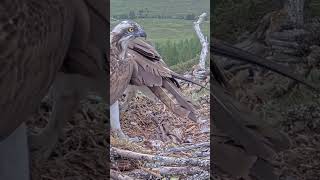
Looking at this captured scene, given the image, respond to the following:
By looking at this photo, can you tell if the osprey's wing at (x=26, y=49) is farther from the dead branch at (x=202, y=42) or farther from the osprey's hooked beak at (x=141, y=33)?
the dead branch at (x=202, y=42)

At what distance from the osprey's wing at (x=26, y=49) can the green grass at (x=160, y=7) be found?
1.45ft

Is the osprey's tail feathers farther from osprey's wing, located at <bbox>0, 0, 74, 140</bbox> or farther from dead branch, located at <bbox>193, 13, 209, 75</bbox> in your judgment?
osprey's wing, located at <bbox>0, 0, 74, 140</bbox>

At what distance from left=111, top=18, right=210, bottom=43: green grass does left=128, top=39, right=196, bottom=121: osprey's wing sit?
2.2 inches

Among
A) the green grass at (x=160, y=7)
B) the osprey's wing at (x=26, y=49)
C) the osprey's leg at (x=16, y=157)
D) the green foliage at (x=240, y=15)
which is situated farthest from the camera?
the green grass at (x=160, y=7)

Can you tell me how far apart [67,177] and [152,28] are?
2.57ft

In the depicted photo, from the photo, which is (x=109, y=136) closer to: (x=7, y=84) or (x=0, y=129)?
(x=0, y=129)

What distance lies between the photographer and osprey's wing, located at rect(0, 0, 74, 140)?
1.40 metres

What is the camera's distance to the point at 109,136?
258 cm

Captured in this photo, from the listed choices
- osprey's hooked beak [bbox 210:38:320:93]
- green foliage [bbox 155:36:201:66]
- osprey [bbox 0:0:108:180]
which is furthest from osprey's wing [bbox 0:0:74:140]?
osprey's hooked beak [bbox 210:38:320:93]

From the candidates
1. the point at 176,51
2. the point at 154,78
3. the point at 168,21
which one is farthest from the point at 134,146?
the point at 168,21

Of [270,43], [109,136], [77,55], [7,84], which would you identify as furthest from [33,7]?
[270,43]

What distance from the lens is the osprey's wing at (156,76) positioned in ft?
8.59

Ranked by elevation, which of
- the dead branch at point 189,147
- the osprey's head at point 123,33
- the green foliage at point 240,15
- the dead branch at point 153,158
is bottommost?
the dead branch at point 153,158

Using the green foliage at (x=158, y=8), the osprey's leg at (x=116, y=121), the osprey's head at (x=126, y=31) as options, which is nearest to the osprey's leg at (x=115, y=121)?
the osprey's leg at (x=116, y=121)
